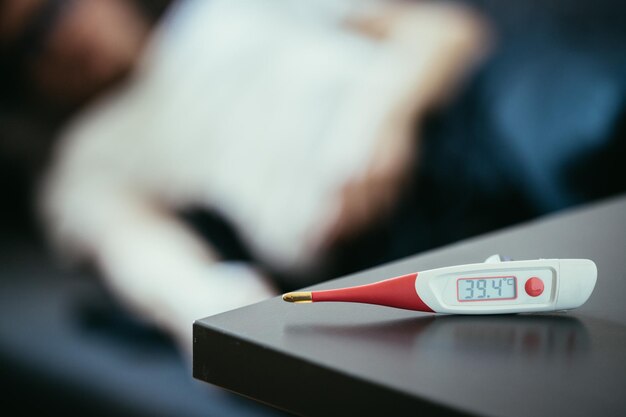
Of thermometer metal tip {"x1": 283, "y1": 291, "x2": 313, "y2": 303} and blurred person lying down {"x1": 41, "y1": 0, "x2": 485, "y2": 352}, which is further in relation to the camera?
blurred person lying down {"x1": 41, "y1": 0, "x2": 485, "y2": 352}

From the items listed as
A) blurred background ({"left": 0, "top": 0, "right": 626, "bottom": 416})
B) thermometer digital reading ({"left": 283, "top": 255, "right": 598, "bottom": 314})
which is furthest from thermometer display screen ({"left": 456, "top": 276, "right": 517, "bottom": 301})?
blurred background ({"left": 0, "top": 0, "right": 626, "bottom": 416})

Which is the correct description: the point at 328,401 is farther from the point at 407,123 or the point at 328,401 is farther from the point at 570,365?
the point at 407,123

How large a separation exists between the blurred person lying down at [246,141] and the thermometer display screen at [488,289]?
3.95 feet

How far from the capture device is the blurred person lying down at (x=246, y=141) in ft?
5.81

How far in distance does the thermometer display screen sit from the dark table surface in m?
0.01

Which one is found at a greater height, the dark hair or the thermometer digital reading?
→ the dark hair

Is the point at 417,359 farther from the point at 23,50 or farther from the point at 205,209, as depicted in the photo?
the point at 23,50

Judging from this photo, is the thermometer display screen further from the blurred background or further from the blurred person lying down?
the blurred person lying down

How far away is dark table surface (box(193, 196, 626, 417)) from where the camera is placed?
42 cm

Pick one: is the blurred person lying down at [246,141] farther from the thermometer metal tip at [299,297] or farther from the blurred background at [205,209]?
the thermometer metal tip at [299,297]

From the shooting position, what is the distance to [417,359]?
46 centimetres

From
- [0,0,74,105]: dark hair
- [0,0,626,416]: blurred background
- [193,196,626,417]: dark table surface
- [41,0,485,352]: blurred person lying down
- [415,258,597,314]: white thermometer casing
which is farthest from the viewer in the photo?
[0,0,74,105]: dark hair

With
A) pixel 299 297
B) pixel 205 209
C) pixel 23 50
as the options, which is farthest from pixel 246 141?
pixel 299 297

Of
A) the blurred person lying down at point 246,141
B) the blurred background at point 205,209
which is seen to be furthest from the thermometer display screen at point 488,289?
the blurred person lying down at point 246,141
